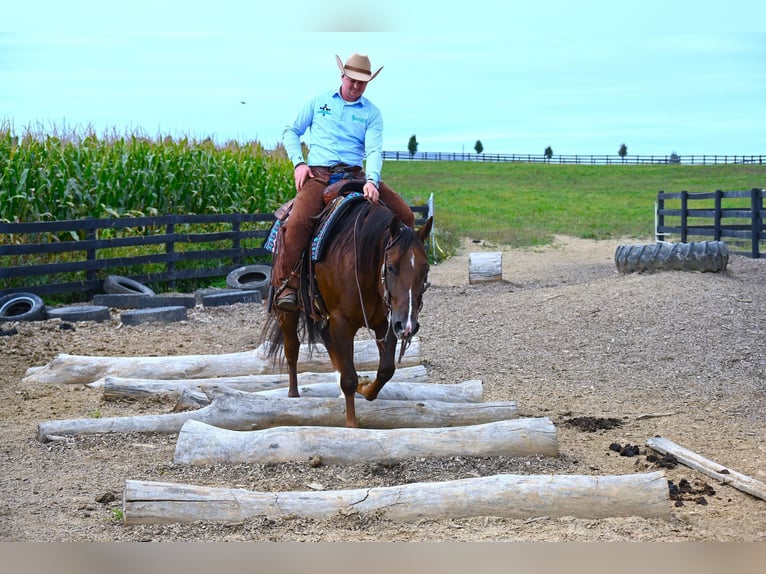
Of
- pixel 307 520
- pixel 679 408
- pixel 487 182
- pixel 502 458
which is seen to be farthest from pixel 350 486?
pixel 487 182

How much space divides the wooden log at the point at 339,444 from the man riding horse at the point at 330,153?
45.6 inches

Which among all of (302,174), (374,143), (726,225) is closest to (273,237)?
(302,174)

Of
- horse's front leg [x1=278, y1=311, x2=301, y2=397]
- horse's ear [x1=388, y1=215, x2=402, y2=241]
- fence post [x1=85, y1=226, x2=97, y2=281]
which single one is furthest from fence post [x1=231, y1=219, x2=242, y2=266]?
horse's ear [x1=388, y1=215, x2=402, y2=241]

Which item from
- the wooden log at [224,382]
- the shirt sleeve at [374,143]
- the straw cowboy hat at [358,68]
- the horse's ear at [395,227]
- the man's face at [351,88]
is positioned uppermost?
the straw cowboy hat at [358,68]

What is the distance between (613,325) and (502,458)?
16.4 feet

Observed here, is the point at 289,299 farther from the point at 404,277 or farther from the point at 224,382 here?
the point at 404,277

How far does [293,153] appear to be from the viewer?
638 cm

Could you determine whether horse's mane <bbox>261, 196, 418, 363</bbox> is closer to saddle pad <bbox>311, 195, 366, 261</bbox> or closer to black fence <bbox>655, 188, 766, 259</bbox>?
saddle pad <bbox>311, 195, 366, 261</bbox>

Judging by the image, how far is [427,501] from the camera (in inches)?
173

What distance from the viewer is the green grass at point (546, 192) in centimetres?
2734

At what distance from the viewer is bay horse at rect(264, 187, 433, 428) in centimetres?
515

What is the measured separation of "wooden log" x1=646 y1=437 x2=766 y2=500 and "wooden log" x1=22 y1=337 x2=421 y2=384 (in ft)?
A: 9.35

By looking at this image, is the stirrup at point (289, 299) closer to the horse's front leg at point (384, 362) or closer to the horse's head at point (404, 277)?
the horse's front leg at point (384, 362)

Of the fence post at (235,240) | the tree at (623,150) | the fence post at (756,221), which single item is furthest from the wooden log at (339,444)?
the tree at (623,150)
